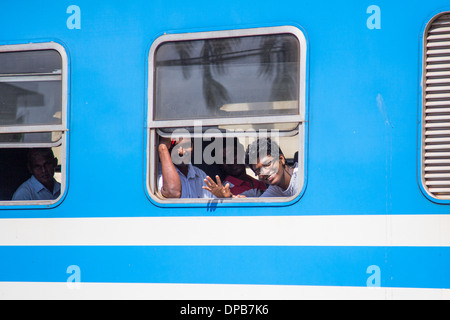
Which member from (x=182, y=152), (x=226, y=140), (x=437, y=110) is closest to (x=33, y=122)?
(x=182, y=152)

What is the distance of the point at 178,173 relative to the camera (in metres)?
3.30

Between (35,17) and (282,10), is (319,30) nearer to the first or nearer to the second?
(282,10)

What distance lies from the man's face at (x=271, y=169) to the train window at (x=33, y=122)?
49.8 inches

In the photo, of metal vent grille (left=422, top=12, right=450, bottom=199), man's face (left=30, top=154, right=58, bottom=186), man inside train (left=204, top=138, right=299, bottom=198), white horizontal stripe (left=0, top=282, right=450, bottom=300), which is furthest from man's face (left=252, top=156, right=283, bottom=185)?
man's face (left=30, top=154, right=58, bottom=186)

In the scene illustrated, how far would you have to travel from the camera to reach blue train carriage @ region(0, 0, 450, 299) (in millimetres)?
2920

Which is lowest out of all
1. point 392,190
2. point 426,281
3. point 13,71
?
point 426,281

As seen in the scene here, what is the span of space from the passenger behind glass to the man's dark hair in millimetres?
44

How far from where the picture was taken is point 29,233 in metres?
3.42

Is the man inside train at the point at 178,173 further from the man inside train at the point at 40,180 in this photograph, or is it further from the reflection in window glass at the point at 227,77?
the man inside train at the point at 40,180

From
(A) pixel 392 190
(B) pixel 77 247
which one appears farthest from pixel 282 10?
(B) pixel 77 247

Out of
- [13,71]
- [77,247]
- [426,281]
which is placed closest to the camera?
[426,281]

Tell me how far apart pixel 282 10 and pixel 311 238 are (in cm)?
134

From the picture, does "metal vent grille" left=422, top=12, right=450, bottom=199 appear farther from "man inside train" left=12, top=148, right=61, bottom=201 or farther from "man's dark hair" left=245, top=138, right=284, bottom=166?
"man inside train" left=12, top=148, right=61, bottom=201
